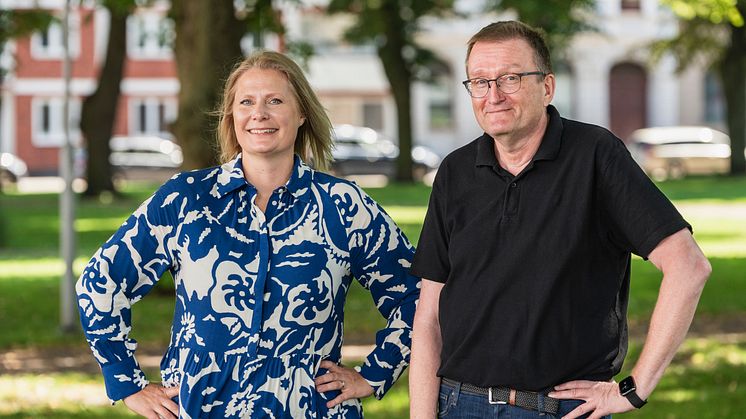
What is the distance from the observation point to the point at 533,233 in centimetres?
418

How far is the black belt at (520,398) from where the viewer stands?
4223 millimetres

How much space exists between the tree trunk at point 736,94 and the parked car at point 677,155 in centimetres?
449

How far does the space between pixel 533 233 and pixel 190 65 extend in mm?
12217

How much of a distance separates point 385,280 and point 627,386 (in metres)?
0.98

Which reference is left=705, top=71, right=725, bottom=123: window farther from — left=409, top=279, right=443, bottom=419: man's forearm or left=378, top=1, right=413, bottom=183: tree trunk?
left=409, top=279, right=443, bottom=419: man's forearm

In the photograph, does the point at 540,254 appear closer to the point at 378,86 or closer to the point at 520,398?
the point at 520,398

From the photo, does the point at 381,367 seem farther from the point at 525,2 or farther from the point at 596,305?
the point at 525,2

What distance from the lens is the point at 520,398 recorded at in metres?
4.25

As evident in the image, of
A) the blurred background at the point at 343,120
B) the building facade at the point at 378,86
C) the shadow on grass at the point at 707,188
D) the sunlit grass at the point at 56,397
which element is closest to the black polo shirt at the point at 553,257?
the blurred background at the point at 343,120

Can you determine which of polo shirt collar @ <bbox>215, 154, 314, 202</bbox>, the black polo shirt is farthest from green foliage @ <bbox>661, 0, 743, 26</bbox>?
the black polo shirt

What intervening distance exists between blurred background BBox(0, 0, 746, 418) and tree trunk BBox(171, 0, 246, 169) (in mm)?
21

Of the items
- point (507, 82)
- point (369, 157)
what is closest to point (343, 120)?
point (369, 157)

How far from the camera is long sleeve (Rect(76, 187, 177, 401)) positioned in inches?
181

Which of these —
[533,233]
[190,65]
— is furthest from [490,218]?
[190,65]
